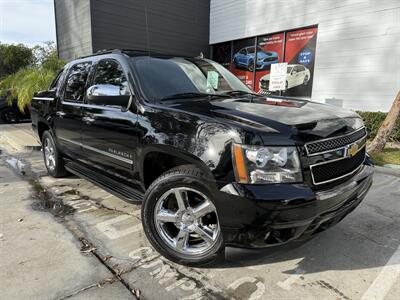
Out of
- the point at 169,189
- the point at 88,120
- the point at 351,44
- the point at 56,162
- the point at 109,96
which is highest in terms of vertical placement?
the point at 351,44

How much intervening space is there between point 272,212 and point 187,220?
31.3 inches

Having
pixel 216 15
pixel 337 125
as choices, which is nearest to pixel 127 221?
pixel 337 125

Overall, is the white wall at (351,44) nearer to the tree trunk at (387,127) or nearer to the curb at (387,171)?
the tree trunk at (387,127)

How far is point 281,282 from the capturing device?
2.46 meters

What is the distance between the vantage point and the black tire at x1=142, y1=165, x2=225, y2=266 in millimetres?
2387

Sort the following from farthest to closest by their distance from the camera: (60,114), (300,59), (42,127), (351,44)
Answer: (300,59), (351,44), (42,127), (60,114)

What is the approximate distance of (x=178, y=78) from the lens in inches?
131

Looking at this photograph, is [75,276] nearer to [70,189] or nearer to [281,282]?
[281,282]

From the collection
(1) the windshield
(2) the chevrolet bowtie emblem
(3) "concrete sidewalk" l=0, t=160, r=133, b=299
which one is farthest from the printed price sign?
(3) "concrete sidewalk" l=0, t=160, r=133, b=299

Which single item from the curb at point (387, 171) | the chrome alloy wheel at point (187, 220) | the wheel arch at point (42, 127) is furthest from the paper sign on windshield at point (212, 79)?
the curb at point (387, 171)

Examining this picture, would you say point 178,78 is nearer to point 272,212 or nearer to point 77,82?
point 77,82

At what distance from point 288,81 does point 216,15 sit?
4993mm

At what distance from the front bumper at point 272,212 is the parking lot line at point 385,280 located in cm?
61

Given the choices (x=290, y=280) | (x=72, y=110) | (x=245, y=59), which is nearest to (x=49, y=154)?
(x=72, y=110)
